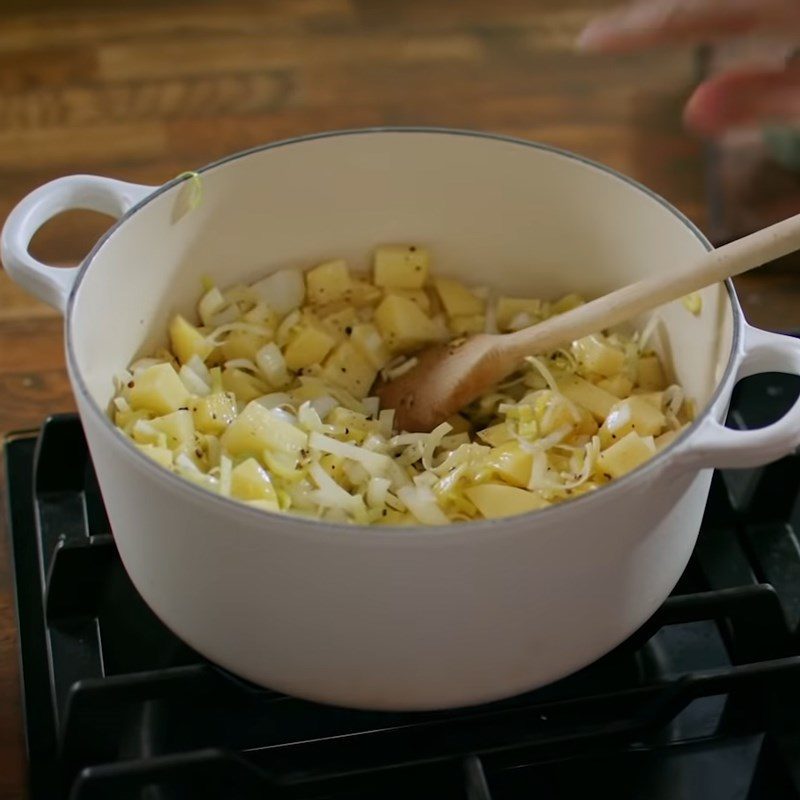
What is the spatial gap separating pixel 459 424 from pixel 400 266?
6.6 inches

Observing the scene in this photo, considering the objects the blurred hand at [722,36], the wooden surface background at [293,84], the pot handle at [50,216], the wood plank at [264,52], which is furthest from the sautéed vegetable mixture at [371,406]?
the wood plank at [264,52]

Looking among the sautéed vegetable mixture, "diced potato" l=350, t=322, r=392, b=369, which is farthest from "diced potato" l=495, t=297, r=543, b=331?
"diced potato" l=350, t=322, r=392, b=369

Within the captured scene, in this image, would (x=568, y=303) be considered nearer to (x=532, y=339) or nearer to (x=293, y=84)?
(x=532, y=339)

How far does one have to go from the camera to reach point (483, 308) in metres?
1.08

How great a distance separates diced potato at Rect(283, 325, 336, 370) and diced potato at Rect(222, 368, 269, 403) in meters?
0.04

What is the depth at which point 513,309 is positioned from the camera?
1052 mm

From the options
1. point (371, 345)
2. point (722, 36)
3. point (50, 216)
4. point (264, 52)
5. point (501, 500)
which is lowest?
point (501, 500)

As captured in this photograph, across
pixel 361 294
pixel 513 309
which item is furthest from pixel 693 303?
pixel 361 294

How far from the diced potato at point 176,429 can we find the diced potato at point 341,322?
21 centimetres

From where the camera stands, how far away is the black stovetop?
0.75 meters

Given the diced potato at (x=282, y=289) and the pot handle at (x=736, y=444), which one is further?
the diced potato at (x=282, y=289)

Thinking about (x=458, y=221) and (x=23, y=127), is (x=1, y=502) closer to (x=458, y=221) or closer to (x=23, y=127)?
(x=458, y=221)

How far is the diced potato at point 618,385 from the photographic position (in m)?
0.96

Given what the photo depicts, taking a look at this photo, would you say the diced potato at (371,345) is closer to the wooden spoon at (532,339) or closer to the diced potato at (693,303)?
the wooden spoon at (532,339)
